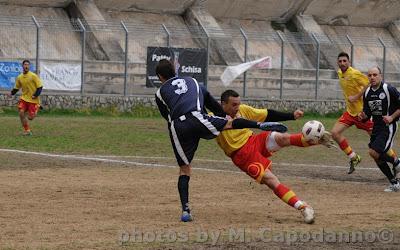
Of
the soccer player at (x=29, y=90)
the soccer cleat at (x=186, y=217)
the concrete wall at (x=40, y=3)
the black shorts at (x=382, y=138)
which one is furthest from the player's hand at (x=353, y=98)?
the concrete wall at (x=40, y=3)

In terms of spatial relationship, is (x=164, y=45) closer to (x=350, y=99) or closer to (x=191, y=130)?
(x=350, y=99)

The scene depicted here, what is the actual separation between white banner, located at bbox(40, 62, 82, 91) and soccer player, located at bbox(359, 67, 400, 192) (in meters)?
19.8

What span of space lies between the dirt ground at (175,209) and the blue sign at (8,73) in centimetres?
1495

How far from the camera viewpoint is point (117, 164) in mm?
17906

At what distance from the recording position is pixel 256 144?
1148cm

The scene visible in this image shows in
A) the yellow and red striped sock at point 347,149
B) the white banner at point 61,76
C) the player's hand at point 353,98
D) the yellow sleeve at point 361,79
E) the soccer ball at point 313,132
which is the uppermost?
the white banner at point 61,76

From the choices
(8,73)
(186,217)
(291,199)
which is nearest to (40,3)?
(8,73)

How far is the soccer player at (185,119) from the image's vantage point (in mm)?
11016

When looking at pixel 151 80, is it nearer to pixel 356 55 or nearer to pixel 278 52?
pixel 278 52

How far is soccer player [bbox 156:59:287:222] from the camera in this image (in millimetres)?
11016

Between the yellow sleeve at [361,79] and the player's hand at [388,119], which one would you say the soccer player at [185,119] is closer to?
the player's hand at [388,119]

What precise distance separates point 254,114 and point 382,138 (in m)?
3.93

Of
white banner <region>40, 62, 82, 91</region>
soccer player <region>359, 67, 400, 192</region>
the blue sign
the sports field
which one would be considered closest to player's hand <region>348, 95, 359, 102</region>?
the sports field

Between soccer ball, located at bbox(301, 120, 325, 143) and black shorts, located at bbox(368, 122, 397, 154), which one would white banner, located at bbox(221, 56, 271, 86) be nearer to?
black shorts, located at bbox(368, 122, 397, 154)
